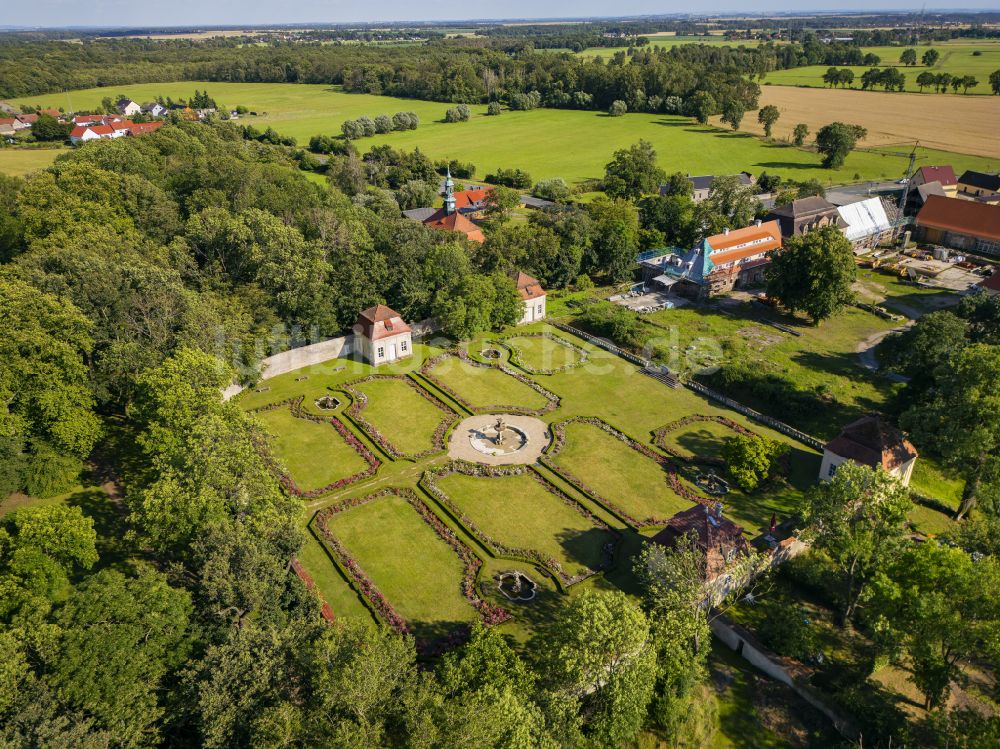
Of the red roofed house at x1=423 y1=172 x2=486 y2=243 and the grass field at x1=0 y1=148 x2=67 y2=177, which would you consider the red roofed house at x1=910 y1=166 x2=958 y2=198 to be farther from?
the grass field at x1=0 y1=148 x2=67 y2=177

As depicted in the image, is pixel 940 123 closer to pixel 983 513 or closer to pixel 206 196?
pixel 983 513

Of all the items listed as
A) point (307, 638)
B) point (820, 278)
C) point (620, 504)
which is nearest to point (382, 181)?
point (820, 278)

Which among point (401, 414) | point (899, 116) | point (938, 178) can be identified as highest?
point (899, 116)

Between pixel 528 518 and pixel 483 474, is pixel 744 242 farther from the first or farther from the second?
pixel 528 518

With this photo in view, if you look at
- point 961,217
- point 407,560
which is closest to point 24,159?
point 407,560

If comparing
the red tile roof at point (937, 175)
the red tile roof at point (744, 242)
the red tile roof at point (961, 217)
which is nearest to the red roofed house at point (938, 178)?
the red tile roof at point (937, 175)

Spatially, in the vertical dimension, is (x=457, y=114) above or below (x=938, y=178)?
above
